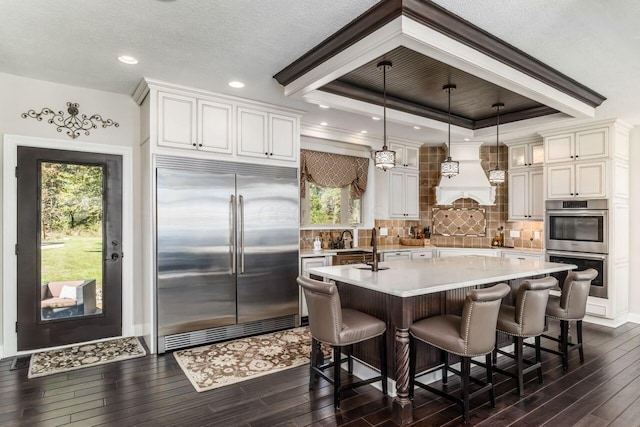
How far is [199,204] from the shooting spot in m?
3.98

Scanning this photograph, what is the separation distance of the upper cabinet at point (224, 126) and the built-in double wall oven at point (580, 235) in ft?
12.6

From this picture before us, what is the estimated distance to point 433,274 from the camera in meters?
3.21

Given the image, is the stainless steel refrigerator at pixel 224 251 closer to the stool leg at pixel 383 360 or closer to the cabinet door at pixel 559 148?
the stool leg at pixel 383 360

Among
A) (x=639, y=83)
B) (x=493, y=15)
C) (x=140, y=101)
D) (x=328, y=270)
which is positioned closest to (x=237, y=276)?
(x=328, y=270)

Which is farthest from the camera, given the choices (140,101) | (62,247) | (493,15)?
(140,101)

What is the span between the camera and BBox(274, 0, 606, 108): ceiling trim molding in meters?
2.37

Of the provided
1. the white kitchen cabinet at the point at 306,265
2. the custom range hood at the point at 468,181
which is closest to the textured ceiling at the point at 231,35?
the white kitchen cabinet at the point at 306,265

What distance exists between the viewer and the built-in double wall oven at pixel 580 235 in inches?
193

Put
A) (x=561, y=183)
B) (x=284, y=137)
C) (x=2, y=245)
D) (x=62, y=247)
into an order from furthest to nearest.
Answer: (x=561, y=183), (x=284, y=137), (x=62, y=247), (x=2, y=245)

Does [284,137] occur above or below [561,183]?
above

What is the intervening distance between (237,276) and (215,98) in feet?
6.62

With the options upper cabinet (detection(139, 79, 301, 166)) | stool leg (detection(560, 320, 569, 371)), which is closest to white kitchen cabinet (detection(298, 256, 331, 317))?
upper cabinet (detection(139, 79, 301, 166))

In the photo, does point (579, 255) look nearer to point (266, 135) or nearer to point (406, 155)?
point (406, 155)

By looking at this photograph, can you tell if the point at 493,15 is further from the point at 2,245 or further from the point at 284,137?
the point at 2,245
